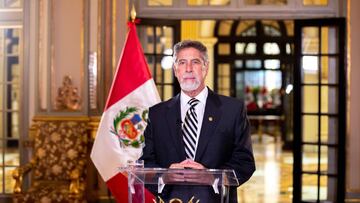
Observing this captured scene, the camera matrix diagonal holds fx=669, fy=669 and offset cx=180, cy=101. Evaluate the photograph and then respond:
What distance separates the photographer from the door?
23.2 feet

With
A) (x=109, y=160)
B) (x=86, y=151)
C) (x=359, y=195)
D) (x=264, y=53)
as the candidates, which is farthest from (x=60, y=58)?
(x=264, y=53)

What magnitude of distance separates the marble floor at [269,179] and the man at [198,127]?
536cm

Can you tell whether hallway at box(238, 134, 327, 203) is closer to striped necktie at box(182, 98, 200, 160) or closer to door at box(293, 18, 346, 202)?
door at box(293, 18, 346, 202)

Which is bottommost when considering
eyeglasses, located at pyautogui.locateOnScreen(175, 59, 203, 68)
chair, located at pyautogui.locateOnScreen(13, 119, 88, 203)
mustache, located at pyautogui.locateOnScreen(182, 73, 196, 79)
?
chair, located at pyautogui.locateOnScreen(13, 119, 88, 203)

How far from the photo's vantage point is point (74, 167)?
6410 mm

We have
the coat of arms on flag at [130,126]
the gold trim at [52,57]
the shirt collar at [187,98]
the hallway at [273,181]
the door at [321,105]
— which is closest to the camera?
the shirt collar at [187,98]

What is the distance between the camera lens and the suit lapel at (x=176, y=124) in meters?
2.59

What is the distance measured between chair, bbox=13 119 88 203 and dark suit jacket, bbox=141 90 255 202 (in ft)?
11.9

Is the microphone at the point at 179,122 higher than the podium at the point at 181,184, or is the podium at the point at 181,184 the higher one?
the microphone at the point at 179,122

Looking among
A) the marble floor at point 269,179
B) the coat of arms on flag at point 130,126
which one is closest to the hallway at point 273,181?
the marble floor at point 269,179

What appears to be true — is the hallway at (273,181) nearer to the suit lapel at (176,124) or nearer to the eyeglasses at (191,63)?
the suit lapel at (176,124)

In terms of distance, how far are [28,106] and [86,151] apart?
0.87m

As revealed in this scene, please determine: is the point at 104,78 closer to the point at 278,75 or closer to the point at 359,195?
the point at 359,195

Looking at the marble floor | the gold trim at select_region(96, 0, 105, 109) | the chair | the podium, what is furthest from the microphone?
the marble floor
